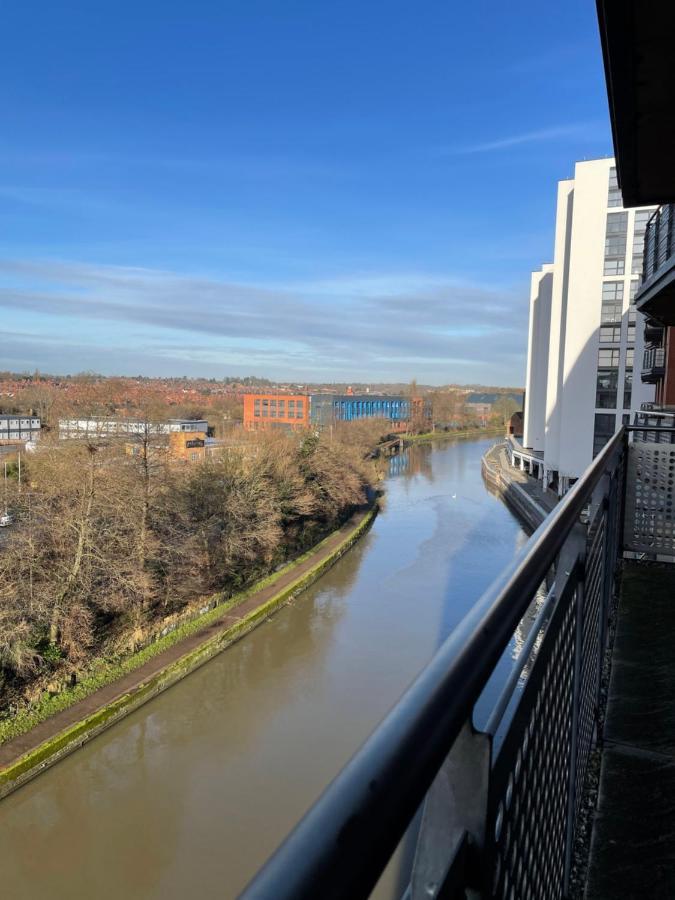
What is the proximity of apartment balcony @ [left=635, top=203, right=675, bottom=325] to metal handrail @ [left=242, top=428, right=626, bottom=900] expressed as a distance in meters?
3.49

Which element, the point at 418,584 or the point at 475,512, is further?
the point at 475,512

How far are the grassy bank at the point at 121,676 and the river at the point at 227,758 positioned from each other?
19 cm

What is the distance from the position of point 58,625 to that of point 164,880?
4551mm

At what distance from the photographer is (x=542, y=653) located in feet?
2.74

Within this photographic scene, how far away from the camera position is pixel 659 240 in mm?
4707

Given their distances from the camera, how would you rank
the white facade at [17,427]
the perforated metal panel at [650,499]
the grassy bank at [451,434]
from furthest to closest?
the grassy bank at [451,434] → the white facade at [17,427] → the perforated metal panel at [650,499]

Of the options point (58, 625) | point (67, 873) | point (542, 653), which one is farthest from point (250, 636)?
point (542, 653)

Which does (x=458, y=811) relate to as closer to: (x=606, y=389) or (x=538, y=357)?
(x=606, y=389)

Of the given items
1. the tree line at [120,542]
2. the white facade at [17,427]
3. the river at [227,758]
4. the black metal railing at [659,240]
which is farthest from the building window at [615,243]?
the white facade at [17,427]

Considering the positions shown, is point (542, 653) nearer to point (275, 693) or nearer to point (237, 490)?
point (275, 693)

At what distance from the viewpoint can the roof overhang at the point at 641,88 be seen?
59.6 inches

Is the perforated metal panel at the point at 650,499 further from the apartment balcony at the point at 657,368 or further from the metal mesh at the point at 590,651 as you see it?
the apartment balcony at the point at 657,368

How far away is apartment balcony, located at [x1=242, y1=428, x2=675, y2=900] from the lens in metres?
0.35

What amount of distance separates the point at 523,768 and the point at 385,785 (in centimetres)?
43
